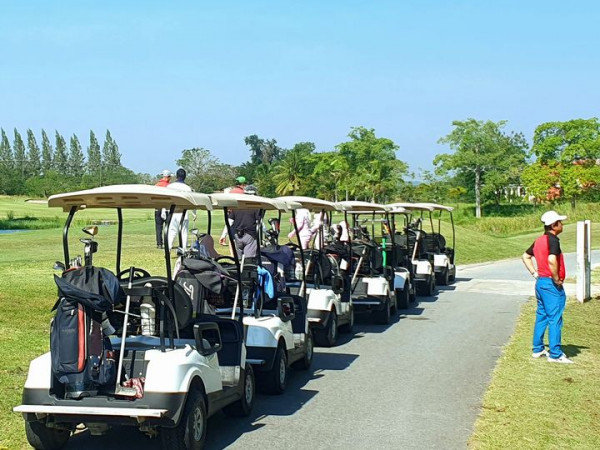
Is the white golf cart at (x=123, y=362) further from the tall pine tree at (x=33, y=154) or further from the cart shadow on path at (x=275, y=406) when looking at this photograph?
the tall pine tree at (x=33, y=154)

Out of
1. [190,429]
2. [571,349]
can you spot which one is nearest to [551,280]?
[571,349]

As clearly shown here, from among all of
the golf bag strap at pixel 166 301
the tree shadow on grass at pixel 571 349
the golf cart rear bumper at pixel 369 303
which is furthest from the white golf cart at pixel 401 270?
the golf bag strap at pixel 166 301

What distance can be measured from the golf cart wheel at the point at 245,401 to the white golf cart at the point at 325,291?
114 inches

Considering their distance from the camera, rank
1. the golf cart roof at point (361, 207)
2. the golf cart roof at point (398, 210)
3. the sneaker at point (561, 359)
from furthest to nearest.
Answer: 1. the golf cart roof at point (398, 210)
2. the golf cart roof at point (361, 207)
3. the sneaker at point (561, 359)

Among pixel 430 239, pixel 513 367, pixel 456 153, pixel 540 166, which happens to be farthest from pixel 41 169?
pixel 513 367

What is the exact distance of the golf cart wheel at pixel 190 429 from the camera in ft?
20.8

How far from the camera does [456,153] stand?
91.2 metres

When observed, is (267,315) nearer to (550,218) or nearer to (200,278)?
(200,278)

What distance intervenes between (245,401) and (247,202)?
2128mm

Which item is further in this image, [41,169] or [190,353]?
[41,169]

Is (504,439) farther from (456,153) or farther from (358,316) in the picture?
(456,153)

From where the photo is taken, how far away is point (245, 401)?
8023mm

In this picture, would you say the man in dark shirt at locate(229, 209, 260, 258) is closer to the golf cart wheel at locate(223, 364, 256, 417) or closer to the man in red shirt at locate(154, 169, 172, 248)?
the man in red shirt at locate(154, 169, 172, 248)

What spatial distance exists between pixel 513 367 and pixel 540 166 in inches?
3019
